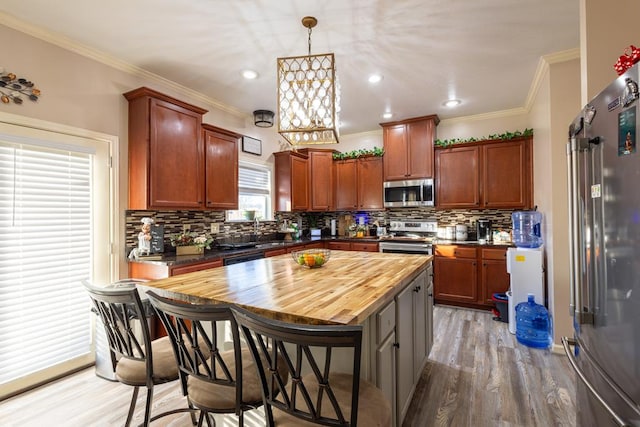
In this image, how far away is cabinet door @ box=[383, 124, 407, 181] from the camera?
4691mm

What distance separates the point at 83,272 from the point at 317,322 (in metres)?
2.62

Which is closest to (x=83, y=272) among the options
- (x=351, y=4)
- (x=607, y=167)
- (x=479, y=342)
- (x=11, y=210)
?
(x=11, y=210)

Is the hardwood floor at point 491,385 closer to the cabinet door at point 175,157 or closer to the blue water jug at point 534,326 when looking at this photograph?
the blue water jug at point 534,326

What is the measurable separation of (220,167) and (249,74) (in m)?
1.13

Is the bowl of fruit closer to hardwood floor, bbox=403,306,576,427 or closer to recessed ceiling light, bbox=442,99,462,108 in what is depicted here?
hardwood floor, bbox=403,306,576,427

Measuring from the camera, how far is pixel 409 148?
15.2ft

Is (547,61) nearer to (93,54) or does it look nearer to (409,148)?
(409,148)

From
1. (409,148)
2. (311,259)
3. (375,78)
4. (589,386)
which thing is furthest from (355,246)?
(589,386)

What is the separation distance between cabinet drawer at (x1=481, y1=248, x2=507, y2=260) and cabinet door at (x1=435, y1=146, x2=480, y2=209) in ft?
2.29

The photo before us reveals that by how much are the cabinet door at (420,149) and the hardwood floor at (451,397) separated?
256 cm

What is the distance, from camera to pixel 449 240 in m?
4.51

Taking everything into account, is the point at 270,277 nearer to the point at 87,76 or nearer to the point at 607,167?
the point at 607,167

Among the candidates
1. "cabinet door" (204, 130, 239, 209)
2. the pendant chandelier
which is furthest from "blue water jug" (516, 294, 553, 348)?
"cabinet door" (204, 130, 239, 209)

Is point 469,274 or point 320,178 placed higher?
point 320,178
